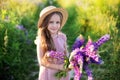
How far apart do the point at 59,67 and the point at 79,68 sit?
24.8 inches

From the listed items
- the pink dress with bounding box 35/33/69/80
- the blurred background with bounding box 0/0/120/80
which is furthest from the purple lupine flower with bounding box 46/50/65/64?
the blurred background with bounding box 0/0/120/80

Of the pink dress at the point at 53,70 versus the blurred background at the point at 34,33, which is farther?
the blurred background at the point at 34,33

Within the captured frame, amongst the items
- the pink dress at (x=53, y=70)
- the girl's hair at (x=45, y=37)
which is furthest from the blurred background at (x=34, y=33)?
the girl's hair at (x=45, y=37)

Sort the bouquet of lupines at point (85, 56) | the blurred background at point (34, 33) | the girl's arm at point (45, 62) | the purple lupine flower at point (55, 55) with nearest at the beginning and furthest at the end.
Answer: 1. the bouquet of lupines at point (85, 56)
2. the purple lupine flower at point (55, 55)
3. the girl's arm at point (45, 62)
4. the blurred background at point (34, 33)

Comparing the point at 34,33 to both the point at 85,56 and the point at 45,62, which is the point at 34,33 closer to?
the point at 45,62

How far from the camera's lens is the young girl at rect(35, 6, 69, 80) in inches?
214

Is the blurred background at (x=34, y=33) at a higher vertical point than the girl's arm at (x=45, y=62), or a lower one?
higher

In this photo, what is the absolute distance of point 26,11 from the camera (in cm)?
1137

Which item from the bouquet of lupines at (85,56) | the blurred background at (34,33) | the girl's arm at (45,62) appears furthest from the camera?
the blurred background at (34,33)

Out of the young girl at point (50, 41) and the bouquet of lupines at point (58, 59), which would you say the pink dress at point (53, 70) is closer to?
the young girl at point (50, 41)

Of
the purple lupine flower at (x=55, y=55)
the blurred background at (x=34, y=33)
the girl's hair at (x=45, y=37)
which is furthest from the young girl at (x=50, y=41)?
the blurred background at (x=34, y=33)

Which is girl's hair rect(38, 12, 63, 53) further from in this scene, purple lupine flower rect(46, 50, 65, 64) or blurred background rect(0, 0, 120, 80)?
blurred background rect(0, 0, 120, 80)

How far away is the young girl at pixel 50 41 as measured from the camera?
5430 millimetres

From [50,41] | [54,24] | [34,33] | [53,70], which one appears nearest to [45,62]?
[53,70]
